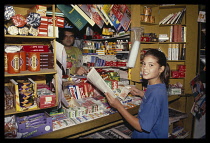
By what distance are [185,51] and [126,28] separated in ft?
4.74

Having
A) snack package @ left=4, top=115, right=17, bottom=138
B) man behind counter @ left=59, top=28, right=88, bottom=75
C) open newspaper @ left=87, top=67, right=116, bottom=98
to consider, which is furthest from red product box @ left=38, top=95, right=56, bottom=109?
man behind counter @ left=59, top=28, right=88, bottom=75

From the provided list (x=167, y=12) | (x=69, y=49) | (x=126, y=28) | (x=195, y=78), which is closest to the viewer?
(x=126, y=28)

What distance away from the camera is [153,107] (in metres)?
1.53

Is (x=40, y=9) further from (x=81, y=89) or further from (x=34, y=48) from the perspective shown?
(x=81, y=89)

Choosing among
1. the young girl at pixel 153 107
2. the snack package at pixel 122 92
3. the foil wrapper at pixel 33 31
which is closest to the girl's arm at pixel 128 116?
the young girl at pixel 153 107

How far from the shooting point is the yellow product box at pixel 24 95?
166cm

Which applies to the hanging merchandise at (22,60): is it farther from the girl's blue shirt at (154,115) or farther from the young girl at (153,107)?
the girl's blue shirt at (154,115)

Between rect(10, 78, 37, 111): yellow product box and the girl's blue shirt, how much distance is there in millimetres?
1198

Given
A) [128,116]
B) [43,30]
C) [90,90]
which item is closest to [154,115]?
[128,116]

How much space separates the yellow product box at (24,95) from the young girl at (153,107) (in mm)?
901

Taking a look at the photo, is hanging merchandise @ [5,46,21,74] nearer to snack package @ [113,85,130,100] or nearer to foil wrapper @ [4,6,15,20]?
foil wrapper @ [4,6,15,20]
